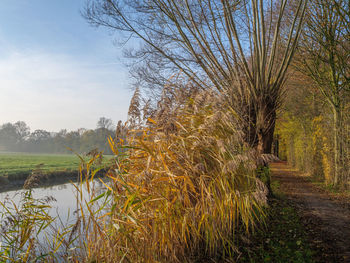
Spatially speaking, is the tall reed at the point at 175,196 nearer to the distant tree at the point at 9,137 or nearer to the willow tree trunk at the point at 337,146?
the willow tree trunk at the point at 337,146

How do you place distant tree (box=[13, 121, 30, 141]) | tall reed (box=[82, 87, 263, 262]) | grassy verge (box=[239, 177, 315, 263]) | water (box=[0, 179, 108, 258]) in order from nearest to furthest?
1. tall reed (box=[82, 87, 263, 262])
2. grassy verge (box=[239, 177, 315, 263])
3. water (box=[0, 179, 108, 258])
4. distant tree (box=[13, 121, 30, 141])

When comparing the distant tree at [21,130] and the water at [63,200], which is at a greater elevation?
the distant tree at [21,130]

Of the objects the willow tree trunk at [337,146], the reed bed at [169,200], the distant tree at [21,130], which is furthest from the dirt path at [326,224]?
the distant tree at [21,130]

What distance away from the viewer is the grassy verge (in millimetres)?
2771

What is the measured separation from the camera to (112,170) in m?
3.15

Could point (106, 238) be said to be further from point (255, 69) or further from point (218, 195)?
point (255, 69)

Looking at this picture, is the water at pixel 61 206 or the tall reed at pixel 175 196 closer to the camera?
the tall reed at pixel 175 196

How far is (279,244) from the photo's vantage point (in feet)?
10.3

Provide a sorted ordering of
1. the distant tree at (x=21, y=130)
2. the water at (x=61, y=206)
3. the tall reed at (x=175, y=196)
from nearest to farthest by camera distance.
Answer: the tall reed at (x=175, y=196)
the water at (x=61, y=206)
the distant tree at (x=21, y=130)

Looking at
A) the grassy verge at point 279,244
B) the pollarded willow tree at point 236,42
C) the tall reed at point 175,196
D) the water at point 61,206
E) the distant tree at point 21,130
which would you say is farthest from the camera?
the distant tree at point 21,130

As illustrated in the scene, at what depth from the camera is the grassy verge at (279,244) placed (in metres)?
2.77

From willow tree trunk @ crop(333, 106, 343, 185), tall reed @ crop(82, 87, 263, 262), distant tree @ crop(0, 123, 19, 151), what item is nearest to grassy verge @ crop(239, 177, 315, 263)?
tall reed @ crop(82, 87, 263, 262)

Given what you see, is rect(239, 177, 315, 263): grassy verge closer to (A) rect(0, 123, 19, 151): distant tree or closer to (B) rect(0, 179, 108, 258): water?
(B) rect(0, 179, 108, 258): water

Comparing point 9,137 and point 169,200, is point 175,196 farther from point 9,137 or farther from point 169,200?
point 9,137
